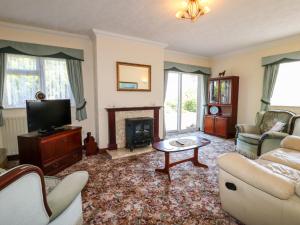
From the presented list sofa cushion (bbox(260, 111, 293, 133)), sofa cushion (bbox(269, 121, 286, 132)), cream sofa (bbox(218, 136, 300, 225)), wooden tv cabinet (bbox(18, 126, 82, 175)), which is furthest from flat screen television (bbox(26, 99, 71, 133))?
sofa cushion (bbox(260, 111, 293, 133))

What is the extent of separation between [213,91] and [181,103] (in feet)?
3.60

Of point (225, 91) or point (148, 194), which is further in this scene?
point (225, 91)

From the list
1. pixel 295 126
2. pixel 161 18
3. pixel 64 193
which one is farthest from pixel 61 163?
pixel 295 126

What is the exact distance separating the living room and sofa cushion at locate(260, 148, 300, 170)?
0.05 ft

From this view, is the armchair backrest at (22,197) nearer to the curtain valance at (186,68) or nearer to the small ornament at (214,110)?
the curtain valance at (186,68)

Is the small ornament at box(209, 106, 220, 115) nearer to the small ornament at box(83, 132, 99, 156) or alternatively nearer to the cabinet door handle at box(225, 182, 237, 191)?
the small ornament at box(83, 132, 99, 156)

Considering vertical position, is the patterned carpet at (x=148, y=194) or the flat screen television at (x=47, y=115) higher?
the flat screen television at (x=47, y=115)

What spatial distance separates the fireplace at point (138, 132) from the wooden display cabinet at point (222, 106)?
232 cm

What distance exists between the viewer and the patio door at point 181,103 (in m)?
5.33

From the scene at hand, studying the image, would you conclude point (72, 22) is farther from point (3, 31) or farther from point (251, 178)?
point (251, 178)

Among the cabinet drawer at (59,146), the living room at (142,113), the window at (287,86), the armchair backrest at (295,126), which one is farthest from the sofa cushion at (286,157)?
the cabinet drawer at (59,146)

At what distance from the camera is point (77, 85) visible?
371cm

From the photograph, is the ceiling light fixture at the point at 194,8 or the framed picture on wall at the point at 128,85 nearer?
the ceiling light fixture at the point at 194,8

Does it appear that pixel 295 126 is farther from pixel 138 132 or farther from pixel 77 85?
pixel 77 85
